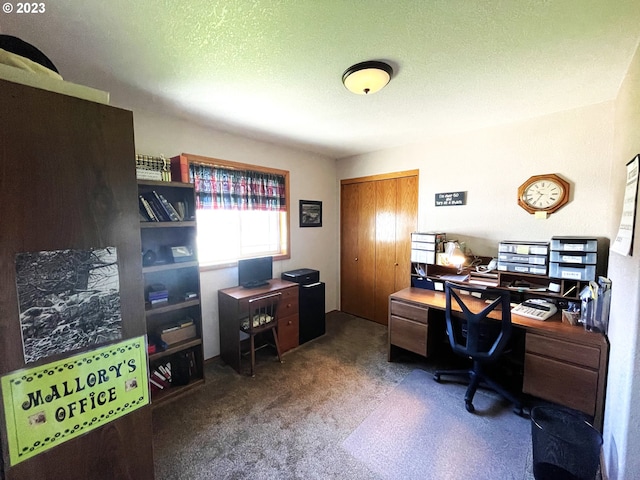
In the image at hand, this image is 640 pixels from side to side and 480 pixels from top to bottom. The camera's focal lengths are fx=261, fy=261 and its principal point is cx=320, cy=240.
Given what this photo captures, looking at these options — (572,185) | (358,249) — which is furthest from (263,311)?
(572,185)

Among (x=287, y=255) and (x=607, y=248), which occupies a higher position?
(x=607, y=248)

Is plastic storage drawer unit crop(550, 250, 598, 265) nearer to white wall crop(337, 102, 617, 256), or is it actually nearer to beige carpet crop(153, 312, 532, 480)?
white wall crop(337, 102, 617, 256)

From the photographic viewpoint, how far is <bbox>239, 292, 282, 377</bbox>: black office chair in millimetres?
2512

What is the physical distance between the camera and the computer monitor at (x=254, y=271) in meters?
2.86

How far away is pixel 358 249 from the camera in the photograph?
3.95 metres

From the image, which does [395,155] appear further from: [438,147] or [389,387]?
[389,387]

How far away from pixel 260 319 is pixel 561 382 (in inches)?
97.1

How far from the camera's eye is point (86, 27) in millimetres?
1251

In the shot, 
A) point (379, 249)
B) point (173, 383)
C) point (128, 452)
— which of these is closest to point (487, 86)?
point (379, 249)

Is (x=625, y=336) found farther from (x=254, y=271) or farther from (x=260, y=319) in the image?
(x=254, y=271)

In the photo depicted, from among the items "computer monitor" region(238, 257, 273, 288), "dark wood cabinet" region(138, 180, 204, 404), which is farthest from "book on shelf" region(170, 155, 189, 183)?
"computer monitor" region(238, 257, 273, 288)

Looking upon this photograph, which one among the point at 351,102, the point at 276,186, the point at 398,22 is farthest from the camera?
the point at 276,186

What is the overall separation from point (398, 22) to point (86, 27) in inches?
58.8

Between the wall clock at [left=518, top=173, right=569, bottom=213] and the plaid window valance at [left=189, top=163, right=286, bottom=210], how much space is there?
2586 millimetres
